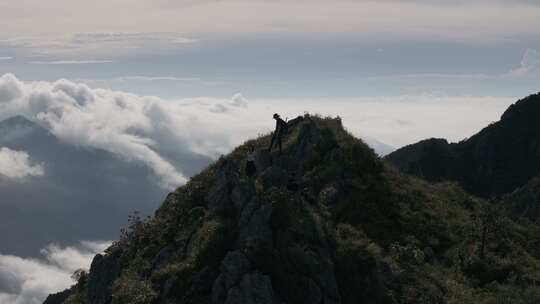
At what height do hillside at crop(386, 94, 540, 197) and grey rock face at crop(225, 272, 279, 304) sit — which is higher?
hillside at crop(386, 94, 540, 197)

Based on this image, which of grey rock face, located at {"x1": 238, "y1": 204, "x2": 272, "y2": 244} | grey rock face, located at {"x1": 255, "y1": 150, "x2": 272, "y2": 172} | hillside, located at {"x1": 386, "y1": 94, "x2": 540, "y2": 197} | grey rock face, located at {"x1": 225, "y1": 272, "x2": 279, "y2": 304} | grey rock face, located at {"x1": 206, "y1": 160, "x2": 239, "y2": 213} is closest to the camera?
grey rock face, located at {"x1": 225, "y1": 272, "x2": 279, "y2": 304}

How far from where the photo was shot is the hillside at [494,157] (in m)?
176

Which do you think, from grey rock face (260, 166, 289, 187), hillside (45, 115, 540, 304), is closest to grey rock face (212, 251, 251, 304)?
hillside (45, 115, 540, 304)

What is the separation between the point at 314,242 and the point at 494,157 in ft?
516

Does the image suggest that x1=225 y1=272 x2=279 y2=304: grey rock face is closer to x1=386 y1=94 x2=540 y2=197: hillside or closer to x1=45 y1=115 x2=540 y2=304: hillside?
x1=45 y1=115 x2=540 y2=304: hillside

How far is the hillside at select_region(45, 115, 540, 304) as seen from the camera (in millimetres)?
36750

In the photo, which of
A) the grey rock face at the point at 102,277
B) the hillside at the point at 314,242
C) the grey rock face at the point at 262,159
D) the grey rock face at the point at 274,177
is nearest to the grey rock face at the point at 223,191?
the hillside at the point at 314,242

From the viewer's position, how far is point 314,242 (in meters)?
39.4

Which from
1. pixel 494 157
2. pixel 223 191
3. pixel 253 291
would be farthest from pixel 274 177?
pixel 494 157

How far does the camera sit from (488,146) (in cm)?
18388

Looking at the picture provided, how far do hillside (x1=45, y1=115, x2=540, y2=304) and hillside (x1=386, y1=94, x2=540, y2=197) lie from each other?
11213 centimetres

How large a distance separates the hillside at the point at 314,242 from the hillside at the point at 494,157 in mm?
112130

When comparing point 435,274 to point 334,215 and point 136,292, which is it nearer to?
point 334,215

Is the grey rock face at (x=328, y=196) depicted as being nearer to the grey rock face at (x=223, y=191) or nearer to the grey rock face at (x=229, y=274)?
the grey rock face at (x=223, y=191)
